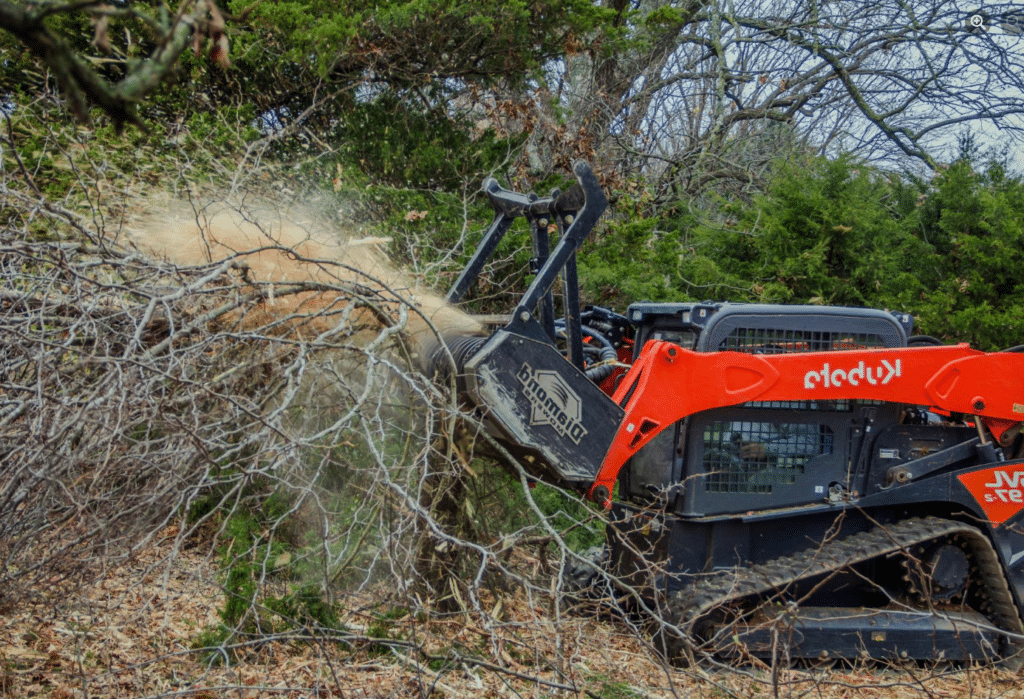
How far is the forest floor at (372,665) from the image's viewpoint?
3916 millimetres

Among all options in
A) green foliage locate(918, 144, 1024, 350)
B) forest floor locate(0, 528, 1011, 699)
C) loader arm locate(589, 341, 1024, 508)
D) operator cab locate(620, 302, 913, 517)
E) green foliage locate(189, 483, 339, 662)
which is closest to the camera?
forest floor locate(0, 528, 1011, 699)

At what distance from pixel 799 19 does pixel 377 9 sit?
9.20m

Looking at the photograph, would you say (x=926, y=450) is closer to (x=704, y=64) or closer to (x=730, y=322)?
(x=730, y=322)

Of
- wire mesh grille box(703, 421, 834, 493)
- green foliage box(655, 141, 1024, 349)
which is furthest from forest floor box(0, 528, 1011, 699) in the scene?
green foliage box(655, 141, 1024, 349)

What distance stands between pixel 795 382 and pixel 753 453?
489 mm

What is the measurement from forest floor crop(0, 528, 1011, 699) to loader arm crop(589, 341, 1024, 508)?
0.88m

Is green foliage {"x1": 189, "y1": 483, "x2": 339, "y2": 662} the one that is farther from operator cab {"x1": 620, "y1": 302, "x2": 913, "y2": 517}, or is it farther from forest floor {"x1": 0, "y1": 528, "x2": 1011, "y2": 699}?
operator cab {"x1": 620, "y1": 302, "x2": 913, "y2": 517}

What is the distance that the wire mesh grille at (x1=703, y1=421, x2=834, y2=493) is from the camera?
17.0ft

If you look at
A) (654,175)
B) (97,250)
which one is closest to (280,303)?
(97,250)

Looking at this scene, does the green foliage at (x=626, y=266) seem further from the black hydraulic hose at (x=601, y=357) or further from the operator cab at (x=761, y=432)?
the operator cab at (x=761, y=432)

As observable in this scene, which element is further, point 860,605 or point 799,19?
point 799,19

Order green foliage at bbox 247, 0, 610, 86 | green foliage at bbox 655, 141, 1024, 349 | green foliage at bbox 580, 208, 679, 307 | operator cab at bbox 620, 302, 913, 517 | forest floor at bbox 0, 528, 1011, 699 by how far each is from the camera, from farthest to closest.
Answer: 1. green foliage at bbox 580, 208, 679, 307
2. green foliage at bbox 655, 141, 1024, 349
3. green foliage at bbox 247, 0, 610, 86
4. operator cab at bbox 620, 302, 913, 517
5. forest floor at bbox 0, 528, 1011, 699

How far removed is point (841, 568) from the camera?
5.05 metres

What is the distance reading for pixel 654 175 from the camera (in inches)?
560
